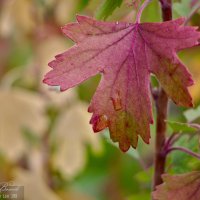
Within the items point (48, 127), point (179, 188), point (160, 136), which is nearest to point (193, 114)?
point (160, 136)

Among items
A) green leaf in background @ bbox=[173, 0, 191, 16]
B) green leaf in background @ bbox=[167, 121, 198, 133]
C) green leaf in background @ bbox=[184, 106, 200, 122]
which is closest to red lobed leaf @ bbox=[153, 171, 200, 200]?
green leaf in background @ bbox=[167, 121, 198, 133]

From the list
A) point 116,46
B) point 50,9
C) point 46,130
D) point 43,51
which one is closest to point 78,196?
point 46,130

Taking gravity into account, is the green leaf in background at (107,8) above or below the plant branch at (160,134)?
above

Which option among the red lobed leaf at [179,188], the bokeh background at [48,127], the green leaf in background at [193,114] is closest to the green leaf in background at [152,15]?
the green leaf in background at [193,114]

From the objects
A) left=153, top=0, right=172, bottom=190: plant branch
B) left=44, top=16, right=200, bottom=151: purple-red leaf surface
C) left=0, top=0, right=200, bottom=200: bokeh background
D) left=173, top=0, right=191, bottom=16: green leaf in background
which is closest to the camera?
left=44, top=16, right=200, bottom=151: purple-red leaf surface

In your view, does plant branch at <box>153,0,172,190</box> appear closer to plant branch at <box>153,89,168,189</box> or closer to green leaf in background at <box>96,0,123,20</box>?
plant branch at <box>153,89,168,189</box>

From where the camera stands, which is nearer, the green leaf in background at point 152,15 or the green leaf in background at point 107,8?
the green leaf in background at point 107,8

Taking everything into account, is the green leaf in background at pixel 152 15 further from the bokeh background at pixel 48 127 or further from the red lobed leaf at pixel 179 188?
the bokeh background at pixel 48 127
